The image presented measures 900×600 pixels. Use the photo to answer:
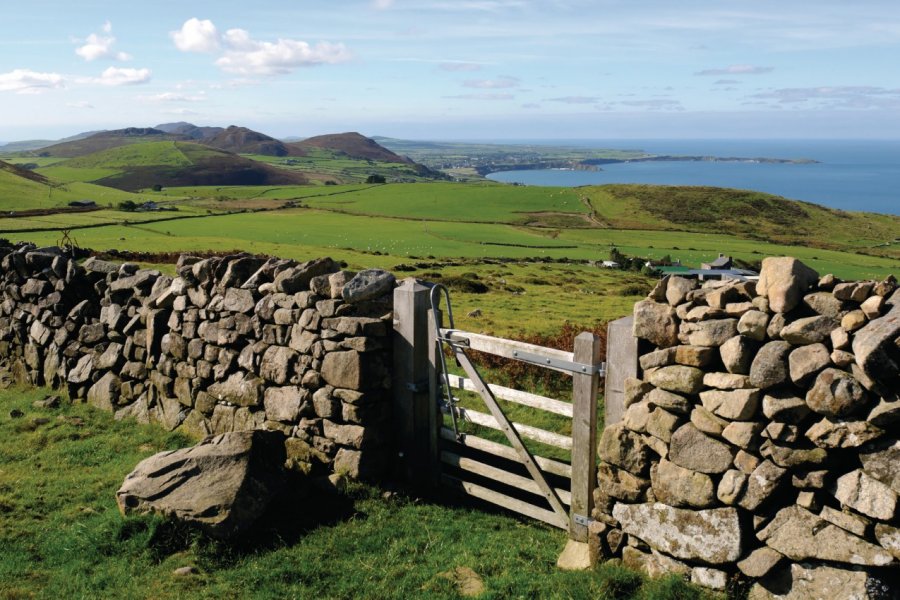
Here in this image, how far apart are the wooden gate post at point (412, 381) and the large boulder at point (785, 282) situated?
4845 mm

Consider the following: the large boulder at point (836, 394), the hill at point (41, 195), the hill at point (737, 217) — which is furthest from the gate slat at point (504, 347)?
the hill at point (737, 217)

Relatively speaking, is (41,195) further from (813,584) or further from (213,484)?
(813,584)

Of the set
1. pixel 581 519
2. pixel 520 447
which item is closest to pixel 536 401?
pixel 520 447

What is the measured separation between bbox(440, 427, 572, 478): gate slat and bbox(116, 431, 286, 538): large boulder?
2.36 metres

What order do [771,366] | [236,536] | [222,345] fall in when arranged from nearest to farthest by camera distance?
[771,366] → [236,536] → [222,345]

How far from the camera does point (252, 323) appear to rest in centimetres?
1177

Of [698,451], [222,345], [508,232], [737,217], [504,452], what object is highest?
[698,451]

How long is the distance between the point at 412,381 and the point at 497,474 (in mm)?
1793

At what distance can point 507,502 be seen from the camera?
9.50 m

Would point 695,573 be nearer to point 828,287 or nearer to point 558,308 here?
point 828,287

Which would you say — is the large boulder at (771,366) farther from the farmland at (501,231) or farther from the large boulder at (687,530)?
the farmland at (501,231)

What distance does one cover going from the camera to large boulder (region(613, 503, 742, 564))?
22.0 ft

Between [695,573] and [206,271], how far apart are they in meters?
9.38

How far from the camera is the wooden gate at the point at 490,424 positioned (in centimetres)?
843
